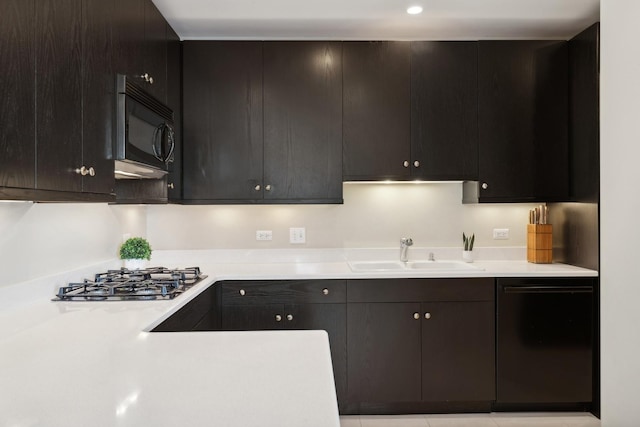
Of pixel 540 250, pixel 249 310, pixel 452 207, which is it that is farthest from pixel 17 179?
pixel 540 250

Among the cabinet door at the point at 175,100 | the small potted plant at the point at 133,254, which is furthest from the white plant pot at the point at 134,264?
the cabinet door at the point at 175,100

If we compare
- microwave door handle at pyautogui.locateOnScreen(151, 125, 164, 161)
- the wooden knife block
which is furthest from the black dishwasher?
microwave door handle at pyautogui.locateOnScreen(151, 125, 164, 161)

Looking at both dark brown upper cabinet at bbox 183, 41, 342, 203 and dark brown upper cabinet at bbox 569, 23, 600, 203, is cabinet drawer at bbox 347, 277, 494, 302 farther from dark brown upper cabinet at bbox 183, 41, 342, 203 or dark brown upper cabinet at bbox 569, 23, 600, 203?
dark brown upper cabinet at bbox 569, 23, 600, 203

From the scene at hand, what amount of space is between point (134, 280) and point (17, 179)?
1.09 metres

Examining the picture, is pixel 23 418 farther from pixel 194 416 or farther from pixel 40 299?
pixel 40 299

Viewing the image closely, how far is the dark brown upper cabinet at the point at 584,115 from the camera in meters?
2.82

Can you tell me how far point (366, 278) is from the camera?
280 cm

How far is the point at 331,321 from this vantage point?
2809 mm

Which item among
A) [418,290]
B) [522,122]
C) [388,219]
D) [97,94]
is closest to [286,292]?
[418,290]

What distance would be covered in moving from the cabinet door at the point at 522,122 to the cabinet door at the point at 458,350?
768mm

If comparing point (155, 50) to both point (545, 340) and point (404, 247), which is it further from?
point (545, 340)

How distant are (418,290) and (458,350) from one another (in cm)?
43

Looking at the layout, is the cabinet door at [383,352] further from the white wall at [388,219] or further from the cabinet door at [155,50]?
the cabinet door at [155,50]

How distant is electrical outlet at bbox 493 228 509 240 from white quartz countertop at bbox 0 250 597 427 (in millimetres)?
2287
